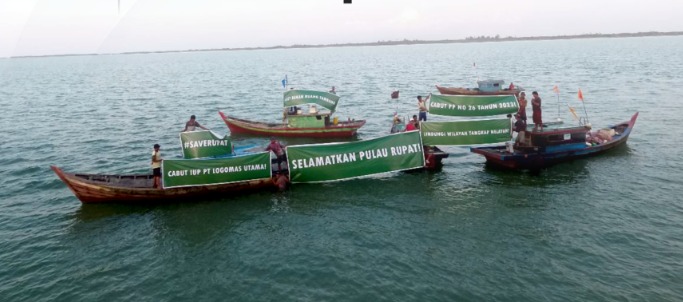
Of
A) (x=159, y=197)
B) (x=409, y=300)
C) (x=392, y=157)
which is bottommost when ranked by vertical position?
(x=409, y=300)

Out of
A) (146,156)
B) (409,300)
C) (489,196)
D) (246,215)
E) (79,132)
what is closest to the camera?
(409,300)

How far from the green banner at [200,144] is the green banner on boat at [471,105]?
14483 mm

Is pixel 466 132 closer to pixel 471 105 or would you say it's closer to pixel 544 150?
pixel 471 105

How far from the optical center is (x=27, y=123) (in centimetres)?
5125

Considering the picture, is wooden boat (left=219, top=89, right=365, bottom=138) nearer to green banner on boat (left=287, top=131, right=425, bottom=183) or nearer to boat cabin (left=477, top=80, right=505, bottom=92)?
green banner on boat (left=287, top=131, right=425, bottom=183)

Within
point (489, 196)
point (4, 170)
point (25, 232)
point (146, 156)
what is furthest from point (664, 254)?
point (4, 170)

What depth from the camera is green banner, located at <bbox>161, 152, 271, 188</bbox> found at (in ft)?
72.9

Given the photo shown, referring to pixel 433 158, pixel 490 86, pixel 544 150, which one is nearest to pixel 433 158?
pixel 433 158

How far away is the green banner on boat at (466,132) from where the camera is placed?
26062 mm

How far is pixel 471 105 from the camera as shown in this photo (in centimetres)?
2958

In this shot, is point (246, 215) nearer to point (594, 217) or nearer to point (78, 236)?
point (78, 236)

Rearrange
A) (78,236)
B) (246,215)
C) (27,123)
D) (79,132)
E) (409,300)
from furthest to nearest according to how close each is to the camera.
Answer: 1. (27,123)
2. (79,132)
3. (246,215)
4. (78,236)
5. (409,300)

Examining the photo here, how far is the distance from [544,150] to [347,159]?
13.7 metres

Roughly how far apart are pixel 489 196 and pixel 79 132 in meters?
42.0
